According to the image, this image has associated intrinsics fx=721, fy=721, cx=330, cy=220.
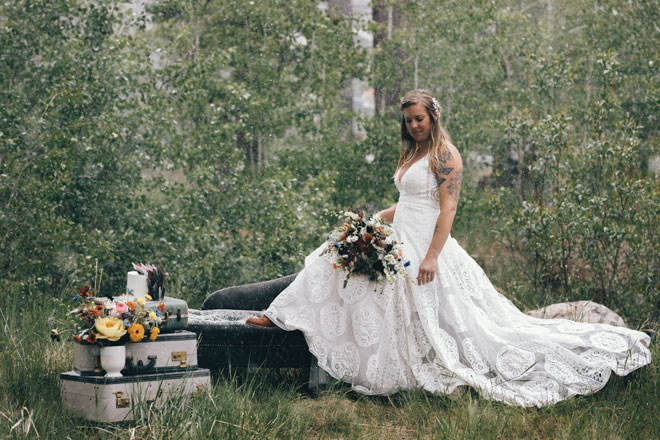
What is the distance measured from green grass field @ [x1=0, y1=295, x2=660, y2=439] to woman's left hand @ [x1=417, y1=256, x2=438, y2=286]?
79 cm

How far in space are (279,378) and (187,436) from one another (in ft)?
5.81

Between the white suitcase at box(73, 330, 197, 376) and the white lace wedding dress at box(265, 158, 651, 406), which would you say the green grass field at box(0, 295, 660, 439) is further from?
the white suitcase at box(73, 330, 197, 376)

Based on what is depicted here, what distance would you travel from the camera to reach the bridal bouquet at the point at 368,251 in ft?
16.2

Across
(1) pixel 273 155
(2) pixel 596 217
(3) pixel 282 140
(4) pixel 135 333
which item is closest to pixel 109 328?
(4) pixel 135 333

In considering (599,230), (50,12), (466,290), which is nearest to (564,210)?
(599,230)

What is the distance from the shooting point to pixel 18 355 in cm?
500

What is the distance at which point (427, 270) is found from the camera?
5043 millimetres

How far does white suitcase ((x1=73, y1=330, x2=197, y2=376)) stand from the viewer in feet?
13.3

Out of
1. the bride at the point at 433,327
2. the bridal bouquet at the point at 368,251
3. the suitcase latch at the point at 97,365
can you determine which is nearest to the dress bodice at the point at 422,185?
the bride at the point at 433,327

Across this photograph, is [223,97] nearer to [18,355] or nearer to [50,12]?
[50,12]

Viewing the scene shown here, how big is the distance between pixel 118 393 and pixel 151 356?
338 millimetres

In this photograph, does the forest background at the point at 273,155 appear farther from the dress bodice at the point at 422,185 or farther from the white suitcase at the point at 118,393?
the dress bodice at the point at 422,185

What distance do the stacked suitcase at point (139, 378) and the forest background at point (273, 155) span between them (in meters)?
0.36

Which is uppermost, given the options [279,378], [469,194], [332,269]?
[469,194]
